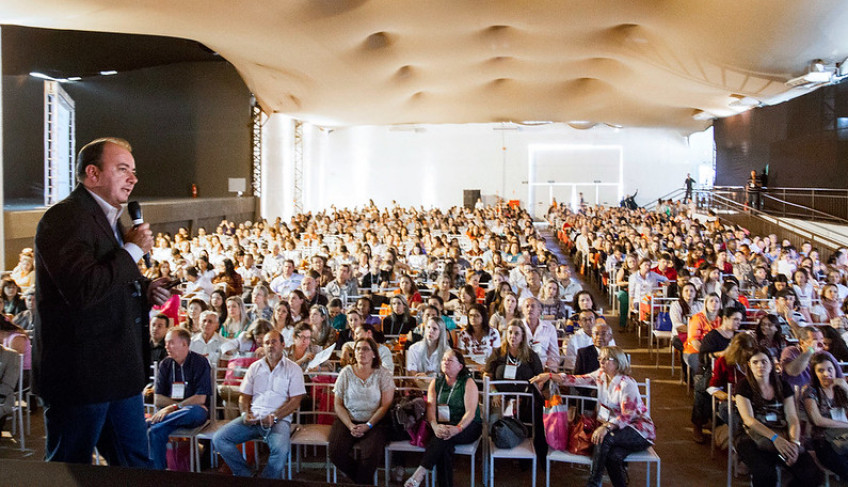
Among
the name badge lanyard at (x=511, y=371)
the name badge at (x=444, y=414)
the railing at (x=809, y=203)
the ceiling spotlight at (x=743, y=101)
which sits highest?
the ceiling spotlight at (x=743, y=101)

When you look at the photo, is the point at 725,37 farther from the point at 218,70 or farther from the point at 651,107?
the point at 218,70

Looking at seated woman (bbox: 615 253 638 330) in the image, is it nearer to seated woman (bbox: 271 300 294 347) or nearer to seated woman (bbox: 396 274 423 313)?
seated woman (bbox: 396 274 423 313)

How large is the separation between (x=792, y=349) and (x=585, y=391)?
1431mm

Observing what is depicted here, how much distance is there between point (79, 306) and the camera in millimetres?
1950

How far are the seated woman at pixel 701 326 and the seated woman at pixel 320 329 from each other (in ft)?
10.6

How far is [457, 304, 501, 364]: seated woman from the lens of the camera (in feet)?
19.0

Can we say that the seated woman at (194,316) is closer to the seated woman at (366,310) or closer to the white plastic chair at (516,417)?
the seated woman at (366,310)

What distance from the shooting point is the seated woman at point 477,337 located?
5793 mm

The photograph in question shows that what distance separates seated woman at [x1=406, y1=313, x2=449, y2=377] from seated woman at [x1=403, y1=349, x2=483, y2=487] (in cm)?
71

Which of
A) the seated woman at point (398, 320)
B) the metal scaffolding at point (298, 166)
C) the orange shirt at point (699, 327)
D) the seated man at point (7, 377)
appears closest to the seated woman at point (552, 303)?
the orange shirt at point (699, 327)

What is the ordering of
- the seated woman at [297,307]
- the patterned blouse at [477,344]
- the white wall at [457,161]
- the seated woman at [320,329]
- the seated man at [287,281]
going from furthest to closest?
1. the white wall at [457,161]
2. the seated man at [287,281]
3. the seated woman at [297,307]
4. the seated woman at [320,329]
5. the patterned blouse at [477,344]

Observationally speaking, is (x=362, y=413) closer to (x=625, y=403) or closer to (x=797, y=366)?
(x=625, y=403)

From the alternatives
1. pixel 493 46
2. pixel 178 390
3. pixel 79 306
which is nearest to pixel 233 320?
pixel 178 390

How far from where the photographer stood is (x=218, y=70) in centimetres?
2248
